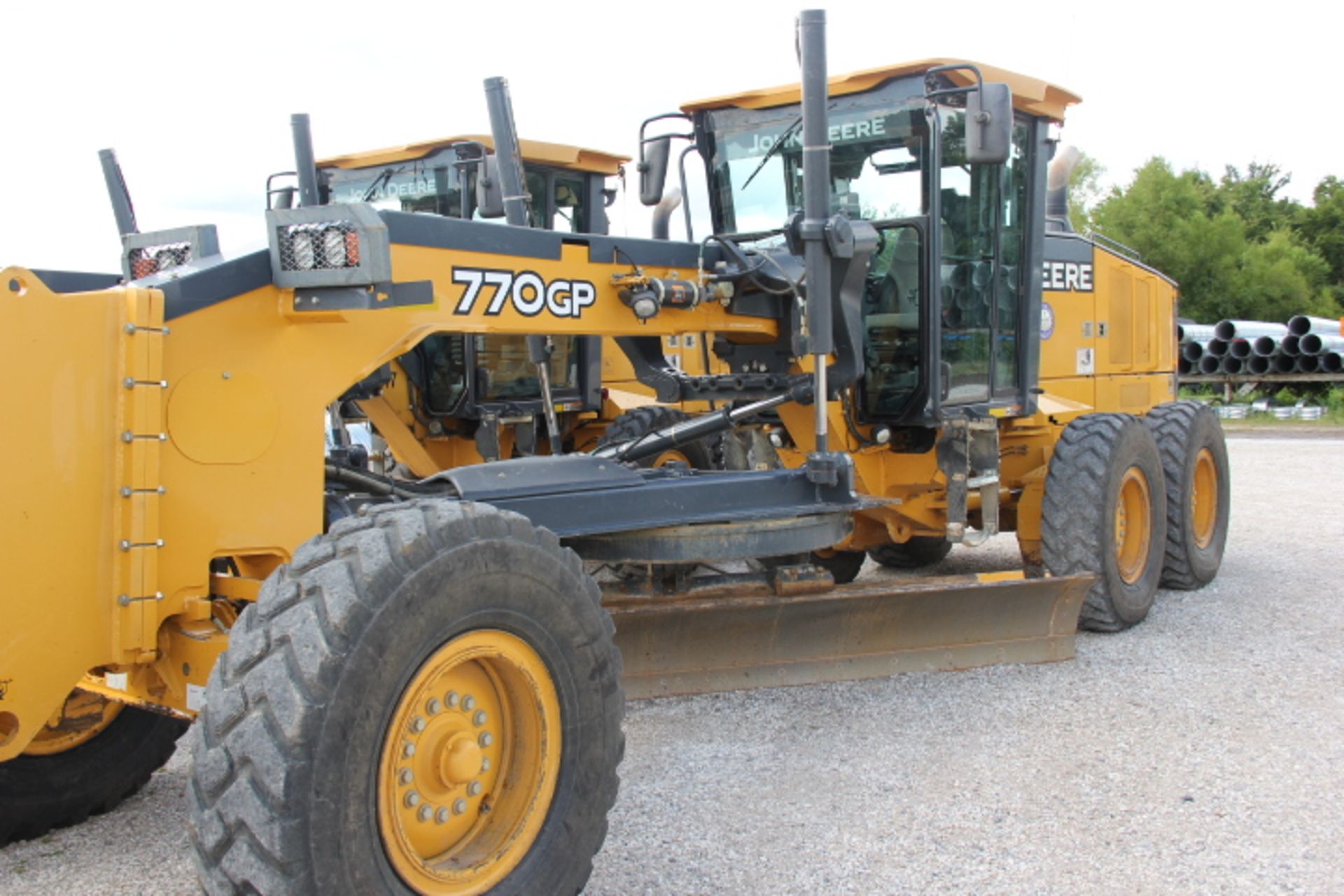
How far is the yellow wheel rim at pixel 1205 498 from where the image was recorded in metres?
8.28

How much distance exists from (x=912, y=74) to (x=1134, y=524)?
289cm

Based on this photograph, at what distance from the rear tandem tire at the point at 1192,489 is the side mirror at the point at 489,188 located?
417 cm

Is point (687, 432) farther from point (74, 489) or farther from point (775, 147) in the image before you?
point (74, 489)

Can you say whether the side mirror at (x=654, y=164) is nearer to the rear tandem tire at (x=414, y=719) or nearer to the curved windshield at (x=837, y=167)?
the curved windshield at (x=837, y=167)

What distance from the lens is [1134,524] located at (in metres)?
7.25

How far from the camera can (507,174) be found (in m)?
4.77

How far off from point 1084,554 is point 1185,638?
76cm

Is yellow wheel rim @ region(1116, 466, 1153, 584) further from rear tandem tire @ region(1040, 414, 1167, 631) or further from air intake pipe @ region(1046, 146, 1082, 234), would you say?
air intake pipe @ region(1046, 146, 1082, 234)

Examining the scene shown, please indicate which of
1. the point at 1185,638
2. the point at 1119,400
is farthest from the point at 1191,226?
the point at 1185,638

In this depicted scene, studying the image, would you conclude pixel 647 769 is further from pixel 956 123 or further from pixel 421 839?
pixel 956 123

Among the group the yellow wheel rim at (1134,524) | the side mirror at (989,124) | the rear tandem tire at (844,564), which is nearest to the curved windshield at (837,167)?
the side mirror at (989,124)

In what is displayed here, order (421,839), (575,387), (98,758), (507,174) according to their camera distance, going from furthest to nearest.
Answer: (575,387), (507,174), (98,758), (421,839)

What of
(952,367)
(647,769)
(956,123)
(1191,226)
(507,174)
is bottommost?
(647,769)

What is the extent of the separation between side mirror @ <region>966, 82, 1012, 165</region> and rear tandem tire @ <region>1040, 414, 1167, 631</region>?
1.98m
